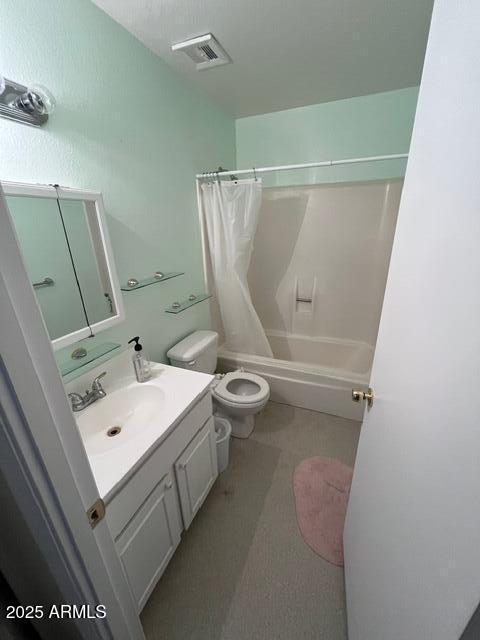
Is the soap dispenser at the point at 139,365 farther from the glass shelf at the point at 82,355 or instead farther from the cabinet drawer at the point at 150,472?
the cabinet drawer at the point at 150,472

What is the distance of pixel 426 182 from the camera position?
0.56 metres

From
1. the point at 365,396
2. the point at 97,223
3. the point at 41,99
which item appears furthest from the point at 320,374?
the point at 41,99

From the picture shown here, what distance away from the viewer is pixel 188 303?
1.87 metres

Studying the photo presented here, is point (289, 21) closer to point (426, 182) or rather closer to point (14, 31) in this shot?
point (14, 31)

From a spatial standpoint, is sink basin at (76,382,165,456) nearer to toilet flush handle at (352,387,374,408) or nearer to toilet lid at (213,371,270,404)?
toilet lid at (213,371,270,404)

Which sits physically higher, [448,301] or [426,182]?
[426,182]

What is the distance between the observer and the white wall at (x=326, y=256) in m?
2.18

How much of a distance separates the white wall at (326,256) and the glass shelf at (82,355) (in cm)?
187

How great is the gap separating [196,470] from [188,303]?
1.08 meters

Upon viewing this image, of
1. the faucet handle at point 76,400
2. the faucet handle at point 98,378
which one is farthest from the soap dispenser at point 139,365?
the faucet handle at point 76,400

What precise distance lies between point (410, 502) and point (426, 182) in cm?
69

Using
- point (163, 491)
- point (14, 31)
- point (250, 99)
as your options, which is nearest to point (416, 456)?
point (163, 491)

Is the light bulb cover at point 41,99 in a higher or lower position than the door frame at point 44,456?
higher

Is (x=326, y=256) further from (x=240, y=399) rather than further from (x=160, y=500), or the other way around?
(x=160, y=500)
